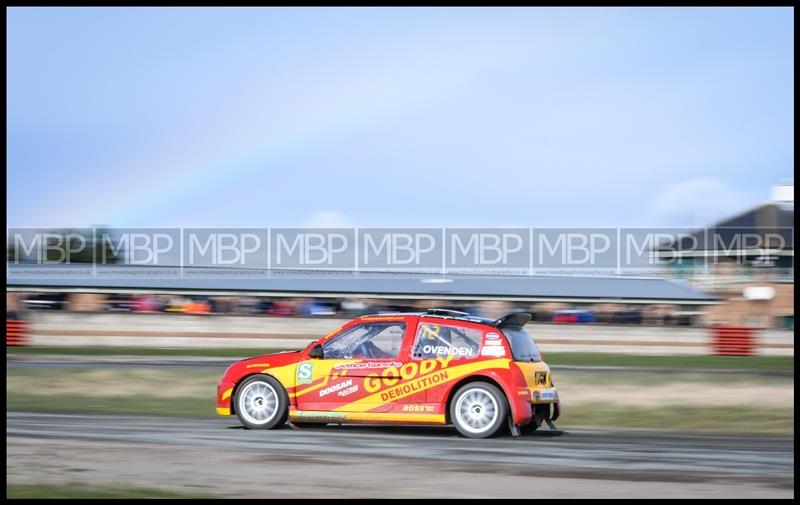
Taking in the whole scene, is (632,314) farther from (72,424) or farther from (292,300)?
(72,424)

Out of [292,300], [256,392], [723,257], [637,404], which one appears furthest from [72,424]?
[723,257]

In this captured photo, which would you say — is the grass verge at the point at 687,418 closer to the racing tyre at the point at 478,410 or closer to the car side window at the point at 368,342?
the racing tyre at the point at 478,410

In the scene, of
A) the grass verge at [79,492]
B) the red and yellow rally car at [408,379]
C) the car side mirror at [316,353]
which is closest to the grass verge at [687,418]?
the red and yellow rally car at [408,379]

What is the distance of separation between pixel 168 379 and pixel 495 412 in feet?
31.1

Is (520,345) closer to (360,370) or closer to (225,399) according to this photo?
(360,370)

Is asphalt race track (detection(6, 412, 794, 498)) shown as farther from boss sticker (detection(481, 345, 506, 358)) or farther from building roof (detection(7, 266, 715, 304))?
building roof (detection(7, 266, 715, 304))

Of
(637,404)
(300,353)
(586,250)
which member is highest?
(586,250)

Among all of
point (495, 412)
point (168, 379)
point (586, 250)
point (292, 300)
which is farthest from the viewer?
point (586, 250)

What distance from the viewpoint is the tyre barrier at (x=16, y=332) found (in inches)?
1282

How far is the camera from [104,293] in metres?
40.2

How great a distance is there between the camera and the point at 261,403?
12.1 m

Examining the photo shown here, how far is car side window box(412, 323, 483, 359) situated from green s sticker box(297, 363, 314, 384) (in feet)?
4.13

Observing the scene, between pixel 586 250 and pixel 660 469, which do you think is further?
pixel 586 250

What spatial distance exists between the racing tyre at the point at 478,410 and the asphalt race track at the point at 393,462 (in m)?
0.19
